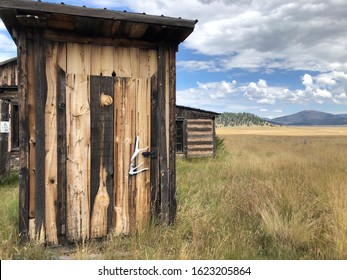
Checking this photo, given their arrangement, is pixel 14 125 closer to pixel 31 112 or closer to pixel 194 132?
pixel 31 112

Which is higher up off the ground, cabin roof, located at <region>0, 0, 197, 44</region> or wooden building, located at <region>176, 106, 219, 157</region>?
cabin roof, located at <region>0, 0, 197, 44</region>

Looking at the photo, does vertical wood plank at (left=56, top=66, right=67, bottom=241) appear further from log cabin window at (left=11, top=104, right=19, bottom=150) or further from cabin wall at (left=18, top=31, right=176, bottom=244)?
log cabin window at (left=11, top=104, right=19, bottom=150)

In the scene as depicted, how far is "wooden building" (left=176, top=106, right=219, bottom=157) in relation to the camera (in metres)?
14.6

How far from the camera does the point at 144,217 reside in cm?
432

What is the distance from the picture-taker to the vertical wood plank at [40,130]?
3.77 metres

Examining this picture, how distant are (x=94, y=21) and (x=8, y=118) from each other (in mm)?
7001

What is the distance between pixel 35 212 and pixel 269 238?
10.3 feet

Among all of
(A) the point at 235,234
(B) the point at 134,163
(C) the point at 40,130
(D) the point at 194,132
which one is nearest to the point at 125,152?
(B) the point at 134,163

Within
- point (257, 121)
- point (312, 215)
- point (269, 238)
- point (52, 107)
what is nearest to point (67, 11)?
point (52, 107)

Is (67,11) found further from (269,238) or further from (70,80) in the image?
(269,238)

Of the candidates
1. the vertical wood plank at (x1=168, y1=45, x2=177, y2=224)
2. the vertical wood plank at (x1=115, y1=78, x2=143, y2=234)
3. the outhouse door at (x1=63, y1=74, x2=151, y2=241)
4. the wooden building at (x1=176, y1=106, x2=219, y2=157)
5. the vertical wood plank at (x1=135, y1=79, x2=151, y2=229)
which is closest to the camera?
the outhouse door at (x1=63, y1=74, x2=151, y2=241)

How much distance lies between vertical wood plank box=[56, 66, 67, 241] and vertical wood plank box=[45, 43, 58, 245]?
0.04m

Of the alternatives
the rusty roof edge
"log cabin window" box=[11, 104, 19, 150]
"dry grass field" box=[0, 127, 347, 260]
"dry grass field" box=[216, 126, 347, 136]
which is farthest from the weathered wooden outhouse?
"dry grass field" box=[216, 126, 347, 136]

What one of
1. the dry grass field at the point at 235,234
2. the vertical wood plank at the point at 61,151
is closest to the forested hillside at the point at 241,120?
the dry grass field at the point at 235,234
